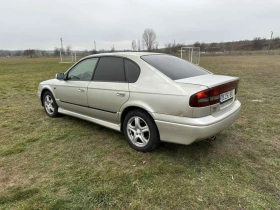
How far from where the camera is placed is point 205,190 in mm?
2336

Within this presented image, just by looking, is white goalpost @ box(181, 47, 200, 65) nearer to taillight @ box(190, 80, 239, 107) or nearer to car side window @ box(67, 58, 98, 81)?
car side window @ box(67, 58, 98, 81)

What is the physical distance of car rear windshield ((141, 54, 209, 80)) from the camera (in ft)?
9.98

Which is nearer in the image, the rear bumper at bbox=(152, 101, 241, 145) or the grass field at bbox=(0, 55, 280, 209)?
the grass field at bbox=(0, 55, 280, 209)

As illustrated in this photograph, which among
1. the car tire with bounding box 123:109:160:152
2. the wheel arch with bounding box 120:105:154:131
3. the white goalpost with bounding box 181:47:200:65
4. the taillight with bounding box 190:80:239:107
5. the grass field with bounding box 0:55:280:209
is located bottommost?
the grass field with bounding box 0:55:280:209

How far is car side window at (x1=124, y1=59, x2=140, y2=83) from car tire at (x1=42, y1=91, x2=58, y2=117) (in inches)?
92.1

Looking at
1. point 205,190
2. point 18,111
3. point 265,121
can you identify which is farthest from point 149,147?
point 18,111

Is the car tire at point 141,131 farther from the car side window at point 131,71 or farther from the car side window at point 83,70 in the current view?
the car side window at point 83,70

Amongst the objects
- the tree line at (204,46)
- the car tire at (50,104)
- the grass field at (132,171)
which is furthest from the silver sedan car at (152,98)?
the tree line at (204,46)

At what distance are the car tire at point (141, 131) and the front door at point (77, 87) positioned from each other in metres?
1.09

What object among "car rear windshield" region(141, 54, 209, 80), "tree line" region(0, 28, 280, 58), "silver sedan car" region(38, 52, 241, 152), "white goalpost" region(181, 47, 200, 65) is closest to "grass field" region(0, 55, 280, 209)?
"silver sedan car" region(38, 52, 241, 152)

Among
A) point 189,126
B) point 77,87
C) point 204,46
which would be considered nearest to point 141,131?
point 189,126

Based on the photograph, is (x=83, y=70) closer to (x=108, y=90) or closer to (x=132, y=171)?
(x=108, y=90)

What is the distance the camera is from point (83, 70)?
4113 millimetres

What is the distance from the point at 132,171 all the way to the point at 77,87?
2.06 meters
